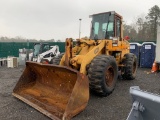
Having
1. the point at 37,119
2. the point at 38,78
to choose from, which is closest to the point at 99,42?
the point at 38,78

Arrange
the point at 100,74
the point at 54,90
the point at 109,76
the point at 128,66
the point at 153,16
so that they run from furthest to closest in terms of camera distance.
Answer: the point at 153,16 → the point at 128,66 → the point at 109,76 → the point at 54,90 → the point at 100,74

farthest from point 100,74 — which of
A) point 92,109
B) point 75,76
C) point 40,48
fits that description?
point 40,48

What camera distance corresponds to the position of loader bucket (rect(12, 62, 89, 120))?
186 inches

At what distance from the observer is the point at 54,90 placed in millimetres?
6078

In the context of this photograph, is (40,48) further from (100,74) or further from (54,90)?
(100,74)

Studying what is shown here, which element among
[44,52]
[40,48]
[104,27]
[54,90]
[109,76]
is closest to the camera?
[54,90]

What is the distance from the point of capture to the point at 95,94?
6.39 metres

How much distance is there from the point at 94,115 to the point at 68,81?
3.81 ft

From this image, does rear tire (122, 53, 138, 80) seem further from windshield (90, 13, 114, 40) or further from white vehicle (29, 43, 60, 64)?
white vehicle (29, 43, 60, 64)

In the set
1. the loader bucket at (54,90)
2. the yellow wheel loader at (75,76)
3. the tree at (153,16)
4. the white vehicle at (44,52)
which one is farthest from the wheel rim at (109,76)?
the tree at (153,16)

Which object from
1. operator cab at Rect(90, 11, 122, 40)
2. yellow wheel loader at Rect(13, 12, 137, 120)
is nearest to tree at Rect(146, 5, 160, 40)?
operator cab at Rect(90, 11, 122, 40)

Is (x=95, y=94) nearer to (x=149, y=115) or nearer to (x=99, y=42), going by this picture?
(x=99, y=42)

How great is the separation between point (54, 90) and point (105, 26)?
3.10 meters

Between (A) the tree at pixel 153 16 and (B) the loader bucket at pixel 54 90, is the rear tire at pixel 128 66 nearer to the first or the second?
(B) the loader bucket at pixel 54 90
